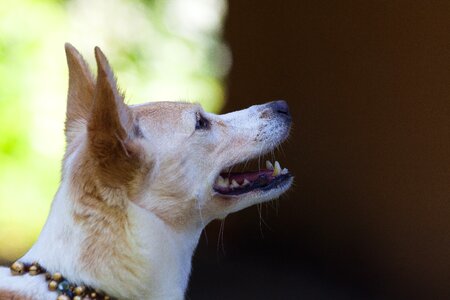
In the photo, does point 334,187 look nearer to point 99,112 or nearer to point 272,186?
point 272,186

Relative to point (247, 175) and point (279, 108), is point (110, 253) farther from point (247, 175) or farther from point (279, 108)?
point (279, 108)

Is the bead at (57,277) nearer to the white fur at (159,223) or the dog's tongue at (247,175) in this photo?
the white fur at (159,223)

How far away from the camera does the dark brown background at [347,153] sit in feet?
14.9

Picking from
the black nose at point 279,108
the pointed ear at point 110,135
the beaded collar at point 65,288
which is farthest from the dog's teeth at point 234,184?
the beaded collar at point 65,288

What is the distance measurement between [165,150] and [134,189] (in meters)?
0.21

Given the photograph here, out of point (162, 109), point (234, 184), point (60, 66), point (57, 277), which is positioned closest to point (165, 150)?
point (162, 109)

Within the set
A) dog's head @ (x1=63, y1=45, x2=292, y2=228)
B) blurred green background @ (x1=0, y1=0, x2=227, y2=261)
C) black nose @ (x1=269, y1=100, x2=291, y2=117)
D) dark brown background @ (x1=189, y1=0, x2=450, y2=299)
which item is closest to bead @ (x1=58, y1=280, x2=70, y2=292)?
dog's head @ (x1=63, y1=45, x2=292, y2=228)

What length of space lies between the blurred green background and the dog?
90.4 inches

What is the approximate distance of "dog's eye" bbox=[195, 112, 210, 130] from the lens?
8.64ft

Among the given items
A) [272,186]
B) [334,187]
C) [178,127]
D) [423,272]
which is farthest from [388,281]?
[178,127]

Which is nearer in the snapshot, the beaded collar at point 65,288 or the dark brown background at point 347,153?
the beaded collar at point 65,288

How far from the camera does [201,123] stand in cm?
265

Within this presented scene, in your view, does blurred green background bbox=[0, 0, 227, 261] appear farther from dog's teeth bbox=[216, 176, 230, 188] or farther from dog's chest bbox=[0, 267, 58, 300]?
dog's chest bbox=[0, 267, 58, 300]

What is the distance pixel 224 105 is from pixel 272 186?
7.64 ft
